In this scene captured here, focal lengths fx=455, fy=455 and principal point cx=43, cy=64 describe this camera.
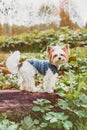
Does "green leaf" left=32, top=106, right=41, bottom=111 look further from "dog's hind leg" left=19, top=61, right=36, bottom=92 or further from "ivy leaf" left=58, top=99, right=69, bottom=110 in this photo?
"dog's hind leg" left=19, top=61, right=36, bottom=92

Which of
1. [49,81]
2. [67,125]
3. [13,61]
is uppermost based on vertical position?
[13,61]

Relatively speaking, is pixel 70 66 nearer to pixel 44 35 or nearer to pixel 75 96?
pixel 75 96

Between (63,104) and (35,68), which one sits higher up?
(35,68)

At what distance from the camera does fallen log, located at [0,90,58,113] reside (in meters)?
2.95

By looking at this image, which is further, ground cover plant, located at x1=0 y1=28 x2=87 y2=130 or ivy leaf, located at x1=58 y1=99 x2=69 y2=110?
ivy leaf, located at x1=58 y1=99 x2=69 y2=110

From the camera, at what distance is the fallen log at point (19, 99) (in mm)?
2945

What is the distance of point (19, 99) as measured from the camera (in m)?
3.03

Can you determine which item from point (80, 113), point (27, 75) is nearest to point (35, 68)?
point (27, 75)

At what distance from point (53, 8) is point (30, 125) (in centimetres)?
436

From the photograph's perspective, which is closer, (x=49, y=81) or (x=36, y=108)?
(x=36, y=108)

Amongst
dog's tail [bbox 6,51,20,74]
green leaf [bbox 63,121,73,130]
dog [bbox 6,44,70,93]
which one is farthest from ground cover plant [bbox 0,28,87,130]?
dog's tail [bbox 6,51,20,74]

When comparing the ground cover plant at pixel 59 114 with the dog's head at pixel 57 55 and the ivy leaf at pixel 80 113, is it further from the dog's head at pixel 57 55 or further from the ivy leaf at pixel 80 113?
the dog's head at pixel 57 55

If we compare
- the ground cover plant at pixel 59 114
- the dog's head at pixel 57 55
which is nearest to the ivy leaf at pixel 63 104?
the ground cover plant at pixel 59 114

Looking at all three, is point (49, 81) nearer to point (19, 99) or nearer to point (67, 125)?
point (19, 99)
